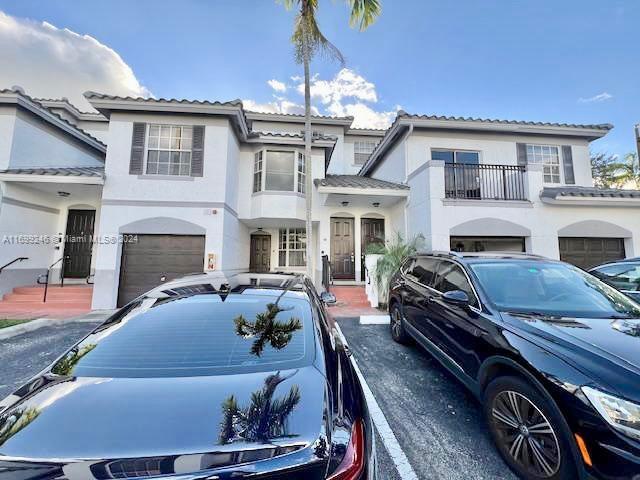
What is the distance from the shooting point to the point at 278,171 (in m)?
10.4

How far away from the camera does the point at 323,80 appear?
30.9 feet

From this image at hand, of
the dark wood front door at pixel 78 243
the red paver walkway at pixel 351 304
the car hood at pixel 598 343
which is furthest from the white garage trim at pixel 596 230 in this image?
the dark wood front door at pixel 78 243

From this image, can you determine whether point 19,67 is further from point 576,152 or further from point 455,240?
point 576,152

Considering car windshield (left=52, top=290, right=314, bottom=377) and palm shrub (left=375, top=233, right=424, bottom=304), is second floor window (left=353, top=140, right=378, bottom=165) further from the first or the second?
car windshield (left=52, top=290, right=314, bottom=377)

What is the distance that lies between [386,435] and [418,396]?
900mm

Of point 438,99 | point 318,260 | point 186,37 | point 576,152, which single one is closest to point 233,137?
point 186,37

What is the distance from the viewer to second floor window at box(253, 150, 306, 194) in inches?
405

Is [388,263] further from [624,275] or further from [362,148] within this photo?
[362,148]

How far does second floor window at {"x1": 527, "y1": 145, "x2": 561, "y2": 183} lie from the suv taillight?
13036mm

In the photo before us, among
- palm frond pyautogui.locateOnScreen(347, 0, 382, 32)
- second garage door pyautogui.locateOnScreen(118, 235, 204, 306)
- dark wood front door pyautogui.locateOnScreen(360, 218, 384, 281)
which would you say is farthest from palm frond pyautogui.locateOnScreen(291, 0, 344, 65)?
second garage door pyautogui.locateOnScreen(118, 235, 204, 306)

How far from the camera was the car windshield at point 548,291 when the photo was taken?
108 inches

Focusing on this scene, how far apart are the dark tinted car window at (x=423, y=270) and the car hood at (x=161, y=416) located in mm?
3263

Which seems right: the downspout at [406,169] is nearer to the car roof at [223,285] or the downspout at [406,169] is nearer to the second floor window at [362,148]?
the second floor window at [362,148]

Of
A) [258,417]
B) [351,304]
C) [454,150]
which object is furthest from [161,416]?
[454,150]
